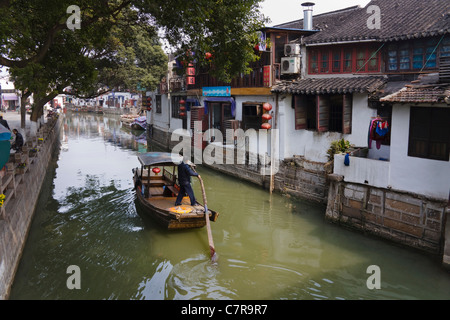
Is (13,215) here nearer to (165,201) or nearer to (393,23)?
(165,201)

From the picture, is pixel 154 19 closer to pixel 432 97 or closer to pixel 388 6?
pixel 432 97

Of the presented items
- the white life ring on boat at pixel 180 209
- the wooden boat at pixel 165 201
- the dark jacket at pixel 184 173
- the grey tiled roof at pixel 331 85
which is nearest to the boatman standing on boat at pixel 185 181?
the dark jacket at pixel 184 173

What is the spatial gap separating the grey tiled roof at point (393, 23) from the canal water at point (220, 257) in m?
6.71

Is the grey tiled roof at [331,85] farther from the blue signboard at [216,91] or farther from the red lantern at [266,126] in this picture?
the blue signboard at [216,91]

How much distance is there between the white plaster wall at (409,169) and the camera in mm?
9414

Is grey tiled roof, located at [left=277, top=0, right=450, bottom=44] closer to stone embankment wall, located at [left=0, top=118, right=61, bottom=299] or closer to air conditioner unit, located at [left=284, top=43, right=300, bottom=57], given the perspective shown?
air conditioner unit, located at [left=284, top=43, right=300, bottom=57]

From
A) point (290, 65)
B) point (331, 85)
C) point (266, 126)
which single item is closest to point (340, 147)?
point (331, 85)

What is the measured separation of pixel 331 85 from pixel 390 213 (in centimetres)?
544

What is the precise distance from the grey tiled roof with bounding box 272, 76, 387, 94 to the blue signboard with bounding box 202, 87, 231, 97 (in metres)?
3.54

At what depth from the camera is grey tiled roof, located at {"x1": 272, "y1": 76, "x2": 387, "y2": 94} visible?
12.9 m

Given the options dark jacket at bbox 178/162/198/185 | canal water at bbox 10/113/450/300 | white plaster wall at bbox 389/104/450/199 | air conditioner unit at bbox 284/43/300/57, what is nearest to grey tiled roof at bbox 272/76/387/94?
air conditioner unit at bbox 284/43/300/57

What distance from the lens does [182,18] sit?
34.3 ft

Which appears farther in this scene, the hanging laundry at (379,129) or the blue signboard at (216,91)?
the blue signboard at (216,91)

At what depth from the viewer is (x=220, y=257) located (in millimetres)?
9875
